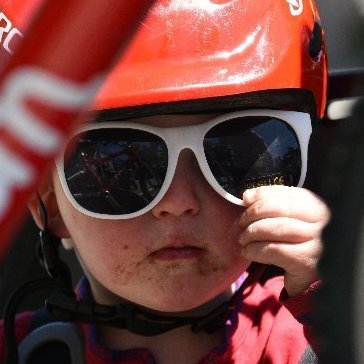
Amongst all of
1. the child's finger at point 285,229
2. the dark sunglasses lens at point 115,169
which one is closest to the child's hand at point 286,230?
the child's finger at point 285,229

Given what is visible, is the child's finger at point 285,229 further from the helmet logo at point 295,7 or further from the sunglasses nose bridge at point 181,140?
the helmet logo at point 295,7

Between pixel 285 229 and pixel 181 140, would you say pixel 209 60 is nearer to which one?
pixel 181 140

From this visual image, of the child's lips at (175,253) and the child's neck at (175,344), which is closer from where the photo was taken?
the child's lips at (175,253)

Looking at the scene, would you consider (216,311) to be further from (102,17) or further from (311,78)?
(102,17)

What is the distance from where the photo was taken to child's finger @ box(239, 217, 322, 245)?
972 mm

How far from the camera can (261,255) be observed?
1.00 m

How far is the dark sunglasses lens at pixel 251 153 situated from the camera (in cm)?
104

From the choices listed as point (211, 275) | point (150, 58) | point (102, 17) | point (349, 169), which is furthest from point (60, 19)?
point (211, 275)

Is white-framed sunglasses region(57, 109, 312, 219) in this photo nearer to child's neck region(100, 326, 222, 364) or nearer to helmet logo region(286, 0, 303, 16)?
helmet logo region(286, 0, 303, 16)

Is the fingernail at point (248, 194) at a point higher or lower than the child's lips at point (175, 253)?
higher

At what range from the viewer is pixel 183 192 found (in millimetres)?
1037

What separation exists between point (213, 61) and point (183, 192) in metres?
0.16

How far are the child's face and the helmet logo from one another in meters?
0.20

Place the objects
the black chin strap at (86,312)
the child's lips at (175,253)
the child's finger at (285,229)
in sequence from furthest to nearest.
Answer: the black chin strap at (86,312) < the child's lips at (175,253) < the child's finger at (285,229)
